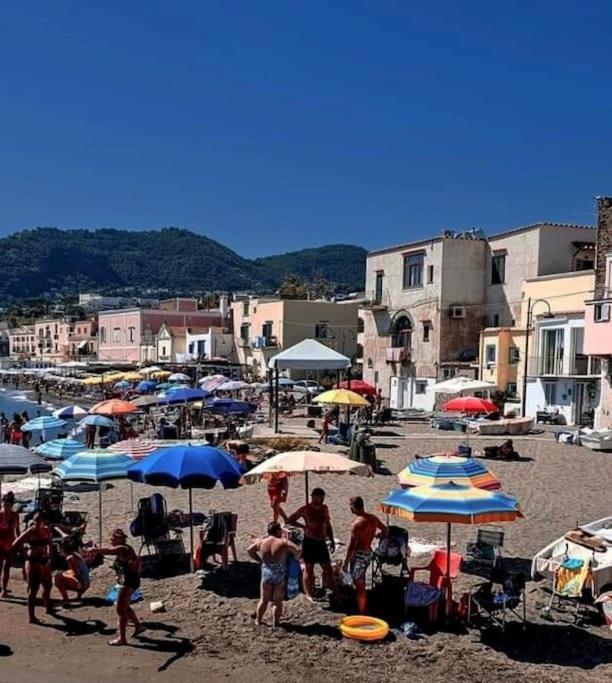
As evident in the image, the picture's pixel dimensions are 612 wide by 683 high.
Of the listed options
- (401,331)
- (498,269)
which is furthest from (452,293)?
(401,331)

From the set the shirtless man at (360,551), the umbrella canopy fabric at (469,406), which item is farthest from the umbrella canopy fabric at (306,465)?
the umbrella canopy fabric at (469,406)

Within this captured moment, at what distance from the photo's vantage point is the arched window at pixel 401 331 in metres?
46.9

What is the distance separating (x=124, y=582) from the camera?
8.31m

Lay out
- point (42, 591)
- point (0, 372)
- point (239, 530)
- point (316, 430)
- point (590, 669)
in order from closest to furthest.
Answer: point (590, 669) → point (42, 591) → point (239, 530) → point (316, 430) → point (0, 372)

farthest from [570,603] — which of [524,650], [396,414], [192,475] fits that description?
[396,414]

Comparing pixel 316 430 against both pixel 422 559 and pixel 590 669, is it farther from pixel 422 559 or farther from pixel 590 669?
pixel 590 669

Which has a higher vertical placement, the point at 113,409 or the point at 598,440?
the point at 113,409

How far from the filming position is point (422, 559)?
11.3m

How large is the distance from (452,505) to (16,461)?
747 cm

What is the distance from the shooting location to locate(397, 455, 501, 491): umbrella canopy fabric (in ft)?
31.0

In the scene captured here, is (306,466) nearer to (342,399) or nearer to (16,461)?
(16,461)

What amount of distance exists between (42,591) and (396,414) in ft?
91.3

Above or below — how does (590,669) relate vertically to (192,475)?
below

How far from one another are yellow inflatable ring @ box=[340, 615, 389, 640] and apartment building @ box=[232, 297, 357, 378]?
51.3 metres
